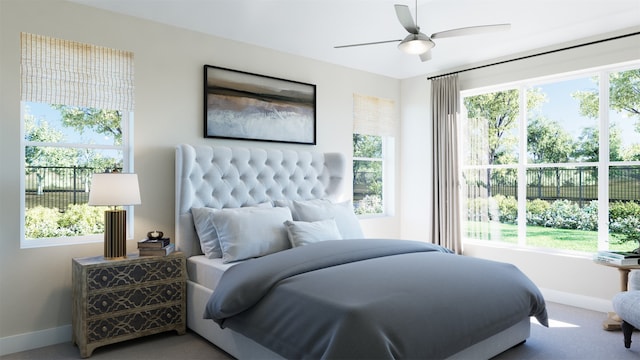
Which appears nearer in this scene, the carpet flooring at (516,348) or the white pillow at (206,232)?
the carpet flooring at (516,348)

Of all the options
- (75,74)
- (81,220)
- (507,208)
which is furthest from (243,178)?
(507,208)

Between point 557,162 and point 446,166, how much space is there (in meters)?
1.19

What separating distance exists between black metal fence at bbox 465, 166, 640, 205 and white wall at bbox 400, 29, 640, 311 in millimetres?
618

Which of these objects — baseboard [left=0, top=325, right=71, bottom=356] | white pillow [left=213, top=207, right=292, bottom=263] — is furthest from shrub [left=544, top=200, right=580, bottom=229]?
baseboard [left=0, top=325, right=71, bottom=356]

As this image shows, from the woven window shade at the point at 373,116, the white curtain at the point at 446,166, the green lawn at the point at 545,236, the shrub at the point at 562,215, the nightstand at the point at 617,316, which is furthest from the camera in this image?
the woven window shade at the point at 373,116

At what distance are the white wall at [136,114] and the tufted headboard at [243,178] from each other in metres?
0.20

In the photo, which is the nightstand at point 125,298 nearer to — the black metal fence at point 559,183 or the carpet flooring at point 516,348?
the carpet flooring at point 516,348

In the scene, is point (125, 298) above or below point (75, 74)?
below

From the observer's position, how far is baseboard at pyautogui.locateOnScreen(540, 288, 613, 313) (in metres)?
4.02

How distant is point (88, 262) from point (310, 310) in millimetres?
1809

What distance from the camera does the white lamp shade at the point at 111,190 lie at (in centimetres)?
313

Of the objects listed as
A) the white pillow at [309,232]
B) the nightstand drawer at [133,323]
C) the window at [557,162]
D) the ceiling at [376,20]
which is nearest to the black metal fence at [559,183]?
the window at [557,162]

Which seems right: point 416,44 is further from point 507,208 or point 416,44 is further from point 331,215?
point 507,208

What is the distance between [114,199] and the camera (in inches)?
124
